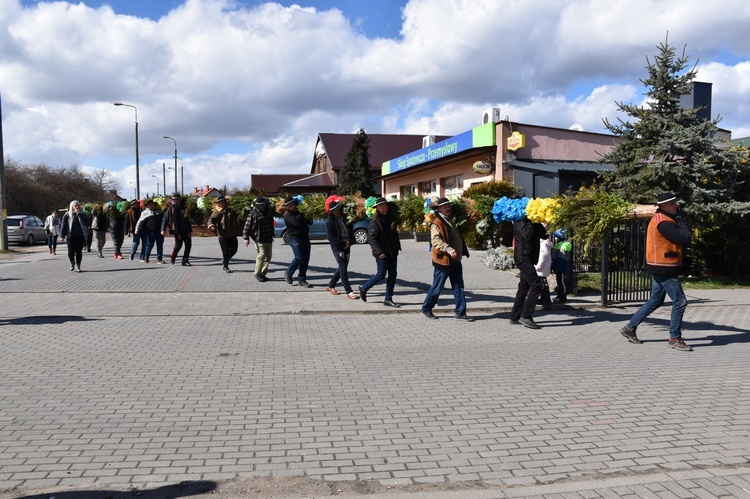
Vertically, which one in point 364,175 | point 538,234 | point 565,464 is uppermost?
point 364,175

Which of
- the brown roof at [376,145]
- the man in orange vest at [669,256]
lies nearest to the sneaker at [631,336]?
the man in orange vest at [669,256]

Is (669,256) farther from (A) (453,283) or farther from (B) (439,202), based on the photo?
(B) (439,202)

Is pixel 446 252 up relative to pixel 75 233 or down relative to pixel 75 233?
down

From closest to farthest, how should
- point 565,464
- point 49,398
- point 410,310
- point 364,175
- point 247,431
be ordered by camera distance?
point 565,464, point 247,431, point 49,398, point 410,310, point 364,175

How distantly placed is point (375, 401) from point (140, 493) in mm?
2227

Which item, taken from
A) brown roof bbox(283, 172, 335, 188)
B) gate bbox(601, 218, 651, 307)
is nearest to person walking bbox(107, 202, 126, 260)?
gate bbox(601, 218, 651, 307)

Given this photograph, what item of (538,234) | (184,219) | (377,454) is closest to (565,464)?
(377,454)

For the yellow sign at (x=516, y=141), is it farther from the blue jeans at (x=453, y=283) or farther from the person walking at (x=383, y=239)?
the blue jeans at (x=453, y=283)

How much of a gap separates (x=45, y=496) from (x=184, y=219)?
12.0 meters

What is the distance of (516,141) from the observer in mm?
21094

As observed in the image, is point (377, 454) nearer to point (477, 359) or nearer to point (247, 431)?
point (247, 431)

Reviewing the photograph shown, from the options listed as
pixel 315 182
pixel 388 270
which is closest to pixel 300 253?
pixel 388 270

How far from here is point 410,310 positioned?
10172mm

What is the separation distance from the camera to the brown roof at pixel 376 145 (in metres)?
55.0
